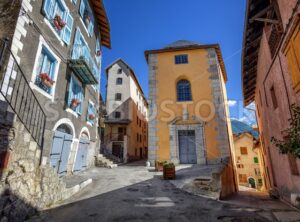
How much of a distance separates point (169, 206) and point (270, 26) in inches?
327

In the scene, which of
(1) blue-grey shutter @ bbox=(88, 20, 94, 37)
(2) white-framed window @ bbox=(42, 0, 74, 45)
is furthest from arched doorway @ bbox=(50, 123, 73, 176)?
(1) blue-grey shutter @ bbox=(88, 20, 94, 37)

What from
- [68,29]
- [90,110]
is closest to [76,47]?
[68,29]

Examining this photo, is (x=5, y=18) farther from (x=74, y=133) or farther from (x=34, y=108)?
(x=74, y=133)

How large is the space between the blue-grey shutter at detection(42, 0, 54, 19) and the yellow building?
8816 mm

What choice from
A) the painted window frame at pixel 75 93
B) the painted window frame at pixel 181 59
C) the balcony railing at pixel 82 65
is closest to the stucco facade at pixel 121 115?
the painted window frame at pixel 181 59

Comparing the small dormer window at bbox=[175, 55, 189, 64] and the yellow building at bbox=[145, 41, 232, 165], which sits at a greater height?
the small dormer window at bbox=[175, 55, 189, 64]

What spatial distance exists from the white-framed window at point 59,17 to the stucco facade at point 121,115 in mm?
14606

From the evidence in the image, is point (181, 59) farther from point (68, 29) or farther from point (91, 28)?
point (68, 29)

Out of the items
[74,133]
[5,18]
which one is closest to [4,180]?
[5,18]

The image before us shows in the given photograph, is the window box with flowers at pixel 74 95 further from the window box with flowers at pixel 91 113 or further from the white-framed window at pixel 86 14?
the white-framed window at pixel 86 14

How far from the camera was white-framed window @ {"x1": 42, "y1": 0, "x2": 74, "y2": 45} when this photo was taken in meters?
7.47

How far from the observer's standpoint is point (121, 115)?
24344mm

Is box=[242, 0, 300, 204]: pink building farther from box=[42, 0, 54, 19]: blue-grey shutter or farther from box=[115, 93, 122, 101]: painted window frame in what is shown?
box=[115, 93, 122, 101]: painted window frame

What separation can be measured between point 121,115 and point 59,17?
17112 millimetres
